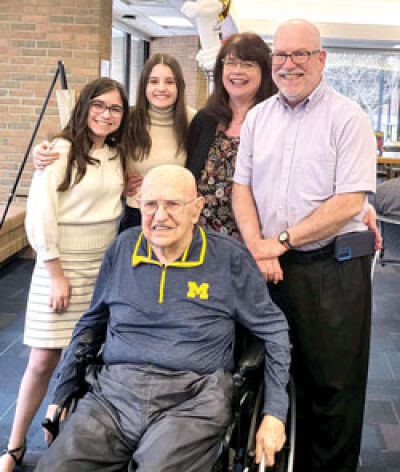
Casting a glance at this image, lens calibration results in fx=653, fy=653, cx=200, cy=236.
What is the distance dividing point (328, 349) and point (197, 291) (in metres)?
0.60

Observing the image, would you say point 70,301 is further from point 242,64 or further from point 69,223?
point 242,64

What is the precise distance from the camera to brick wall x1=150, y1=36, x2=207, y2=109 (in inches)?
550

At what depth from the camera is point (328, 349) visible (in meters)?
2.29

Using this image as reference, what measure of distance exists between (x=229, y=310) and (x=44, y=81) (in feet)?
16.0

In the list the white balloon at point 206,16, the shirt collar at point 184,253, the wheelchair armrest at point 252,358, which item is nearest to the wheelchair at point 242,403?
the wheelchair armrest at point 252,358

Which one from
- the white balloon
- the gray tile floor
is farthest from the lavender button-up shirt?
the white balloon

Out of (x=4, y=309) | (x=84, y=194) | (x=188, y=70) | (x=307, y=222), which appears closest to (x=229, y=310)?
(x=307, y=222)

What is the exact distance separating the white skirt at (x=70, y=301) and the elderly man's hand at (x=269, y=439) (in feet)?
3.08

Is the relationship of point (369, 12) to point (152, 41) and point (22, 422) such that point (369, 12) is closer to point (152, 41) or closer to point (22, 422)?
point (152, 41)

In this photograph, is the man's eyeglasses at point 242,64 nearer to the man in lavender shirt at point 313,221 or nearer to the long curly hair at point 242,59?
the long curly hair at point 242,59

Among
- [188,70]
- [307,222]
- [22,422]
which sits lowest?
[22,422]

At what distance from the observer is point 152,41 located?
1459 centimetres

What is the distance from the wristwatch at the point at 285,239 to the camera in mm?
2162

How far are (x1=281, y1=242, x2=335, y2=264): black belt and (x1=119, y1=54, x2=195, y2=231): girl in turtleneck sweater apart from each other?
0.68 m
